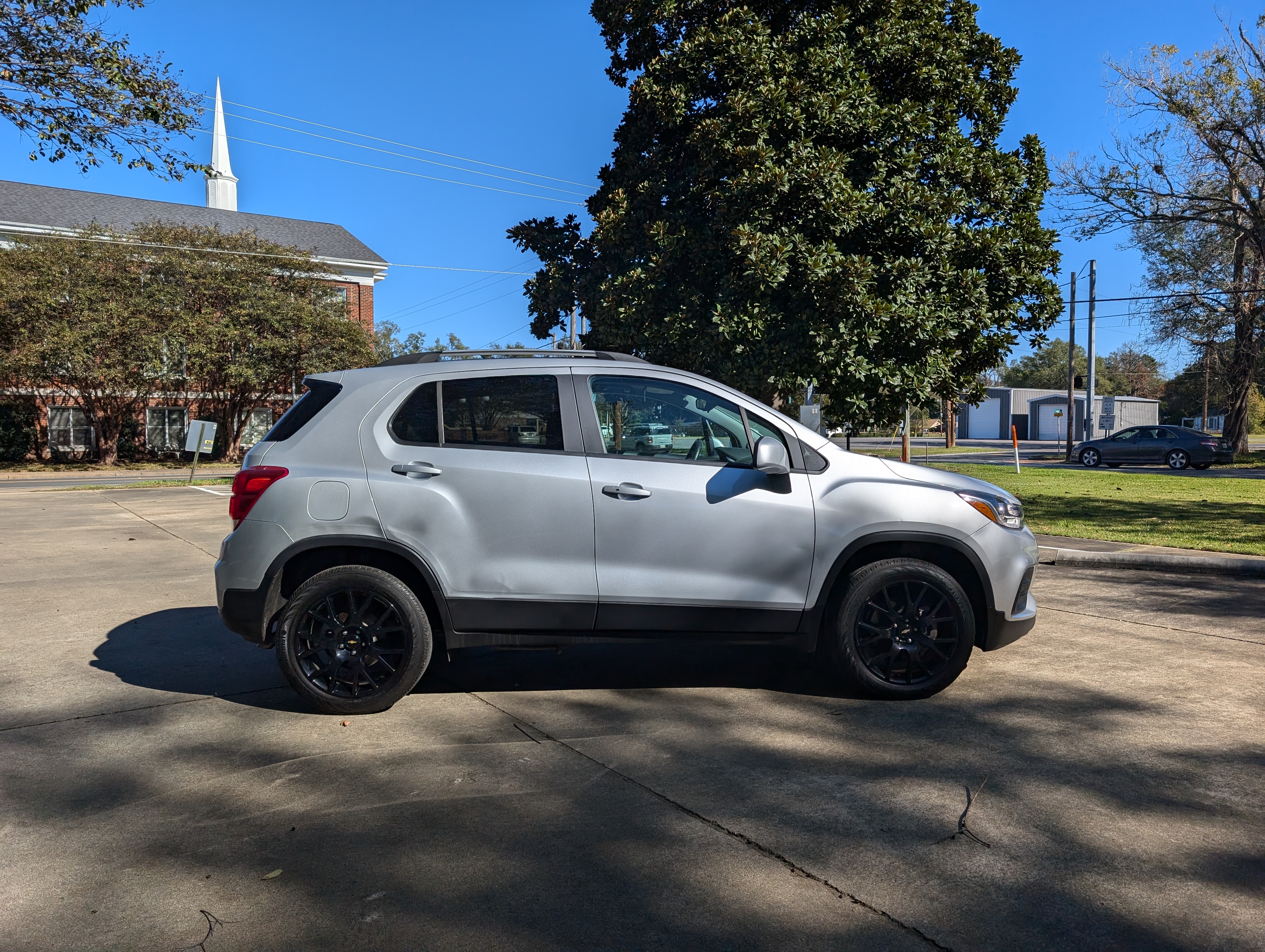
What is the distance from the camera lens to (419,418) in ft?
16.3

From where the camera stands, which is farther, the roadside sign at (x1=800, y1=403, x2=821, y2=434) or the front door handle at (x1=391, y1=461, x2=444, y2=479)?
the roadside sign at (x1=800, y1=403, x2=821, y2=434)

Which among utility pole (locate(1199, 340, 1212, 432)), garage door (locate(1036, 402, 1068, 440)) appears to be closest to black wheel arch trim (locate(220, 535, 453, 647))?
utility pole (locate(1199, 340, 1212, 432))

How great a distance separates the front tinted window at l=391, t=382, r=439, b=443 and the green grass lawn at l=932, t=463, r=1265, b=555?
23.4 feet

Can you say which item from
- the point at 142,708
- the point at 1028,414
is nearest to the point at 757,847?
the point at 142,708

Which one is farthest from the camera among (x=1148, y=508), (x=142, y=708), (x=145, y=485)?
(x=145, y=485)

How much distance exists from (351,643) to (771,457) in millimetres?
2360

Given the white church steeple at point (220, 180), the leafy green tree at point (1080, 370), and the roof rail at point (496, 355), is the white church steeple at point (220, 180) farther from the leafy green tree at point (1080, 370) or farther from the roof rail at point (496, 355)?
the leafy green tree at point (1080, 370)

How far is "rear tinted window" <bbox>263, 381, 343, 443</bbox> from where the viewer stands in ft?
16.5

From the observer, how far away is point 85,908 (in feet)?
9.42

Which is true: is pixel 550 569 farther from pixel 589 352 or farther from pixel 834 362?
pixel 834 362

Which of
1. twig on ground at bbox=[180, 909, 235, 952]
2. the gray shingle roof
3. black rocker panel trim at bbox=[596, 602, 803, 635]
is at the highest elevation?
the gray shingle roof

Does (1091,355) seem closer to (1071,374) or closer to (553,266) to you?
(1071,374)

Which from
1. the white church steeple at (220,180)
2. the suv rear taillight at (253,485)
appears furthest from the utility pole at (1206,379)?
the white church steeple at (220,180)

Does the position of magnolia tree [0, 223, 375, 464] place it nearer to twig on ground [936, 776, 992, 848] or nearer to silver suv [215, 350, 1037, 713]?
silver suv [215, 350, 1037, 713]
